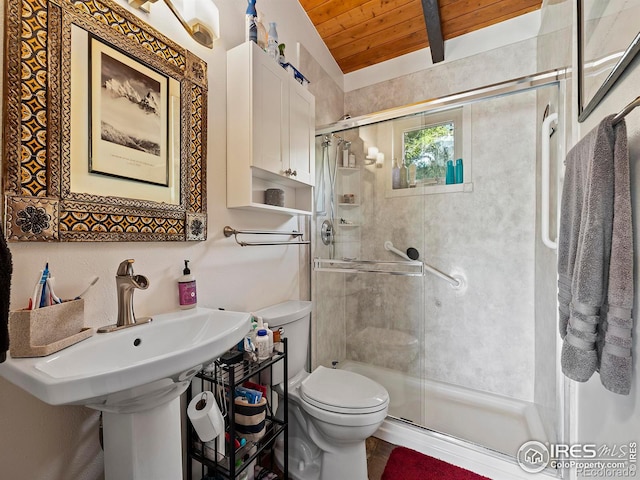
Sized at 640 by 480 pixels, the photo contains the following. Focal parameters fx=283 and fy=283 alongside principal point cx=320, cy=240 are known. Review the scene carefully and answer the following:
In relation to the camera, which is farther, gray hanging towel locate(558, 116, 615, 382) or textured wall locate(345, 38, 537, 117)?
textured wall locate(345, 38, 537, 117)

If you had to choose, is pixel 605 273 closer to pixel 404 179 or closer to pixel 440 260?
pixel 404 179

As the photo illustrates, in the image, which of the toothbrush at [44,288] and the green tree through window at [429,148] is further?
the green tree through window at [429,148]

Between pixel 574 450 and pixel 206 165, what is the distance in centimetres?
204

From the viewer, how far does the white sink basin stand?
555mm

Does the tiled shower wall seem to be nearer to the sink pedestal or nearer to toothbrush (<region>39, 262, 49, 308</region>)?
the sink pedestal

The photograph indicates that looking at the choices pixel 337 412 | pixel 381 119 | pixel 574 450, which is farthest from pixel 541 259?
pixel 337 412

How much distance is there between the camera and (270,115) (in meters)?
1.44

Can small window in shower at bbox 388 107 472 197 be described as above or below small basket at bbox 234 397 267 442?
above

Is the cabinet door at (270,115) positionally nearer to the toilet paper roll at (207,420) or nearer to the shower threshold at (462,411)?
the toilet paper roll at (207,420)

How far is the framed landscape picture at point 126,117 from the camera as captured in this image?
0.92m

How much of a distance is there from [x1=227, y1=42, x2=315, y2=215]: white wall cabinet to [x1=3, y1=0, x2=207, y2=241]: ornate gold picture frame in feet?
1.00

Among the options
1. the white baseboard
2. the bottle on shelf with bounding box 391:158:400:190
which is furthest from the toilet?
the bottle on shelf with bounding box 391:158:400:190

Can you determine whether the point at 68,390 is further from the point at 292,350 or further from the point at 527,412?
the point at 527,412

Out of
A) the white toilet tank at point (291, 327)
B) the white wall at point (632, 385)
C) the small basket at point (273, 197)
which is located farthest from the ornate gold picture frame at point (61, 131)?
the white wall at point (632, 385)
